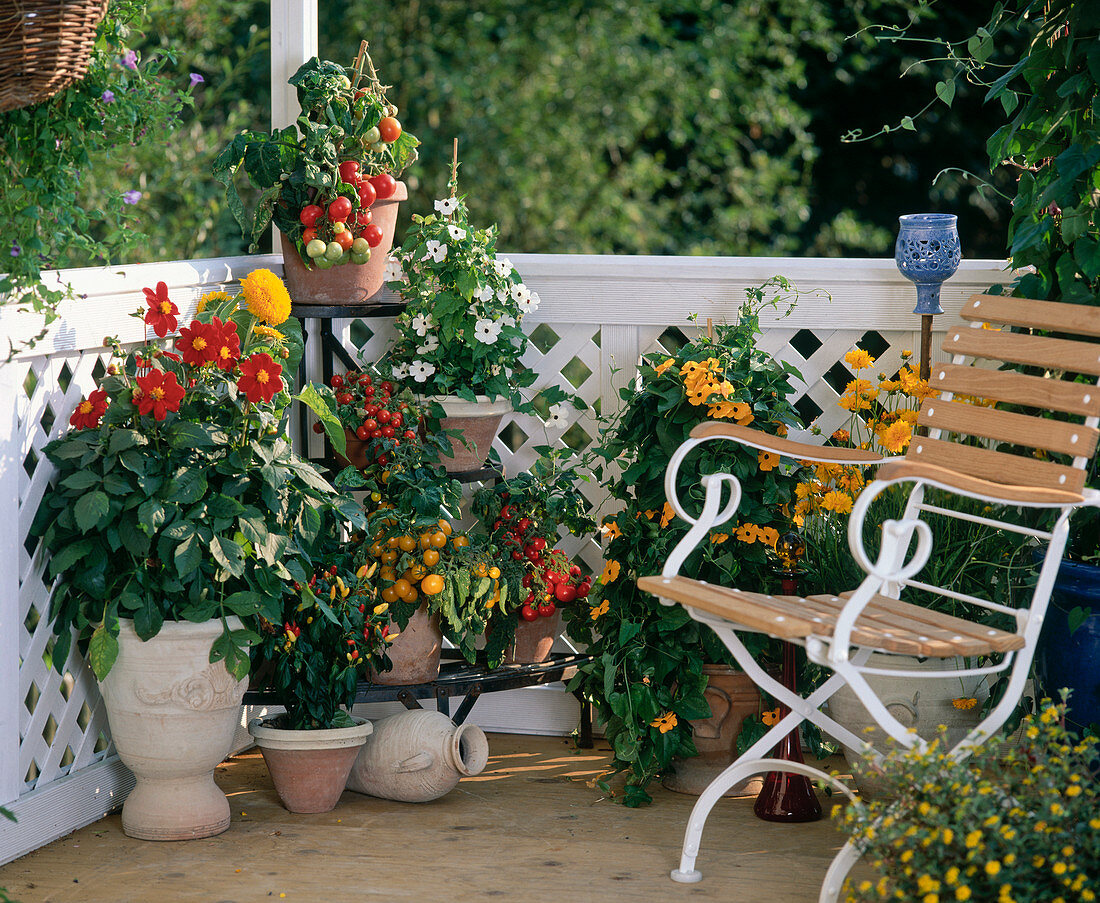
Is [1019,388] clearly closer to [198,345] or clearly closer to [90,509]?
[198,345]

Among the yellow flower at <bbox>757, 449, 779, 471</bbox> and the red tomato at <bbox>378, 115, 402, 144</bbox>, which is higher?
the red tomato at <bbox>378, 115, 402, 144</bbox>

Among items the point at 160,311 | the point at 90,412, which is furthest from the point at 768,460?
the point at 90,412

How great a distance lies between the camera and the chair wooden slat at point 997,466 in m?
2.16

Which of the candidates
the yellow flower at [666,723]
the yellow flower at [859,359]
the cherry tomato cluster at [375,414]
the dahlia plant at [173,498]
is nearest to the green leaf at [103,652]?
the dahlia plant at [173,498]

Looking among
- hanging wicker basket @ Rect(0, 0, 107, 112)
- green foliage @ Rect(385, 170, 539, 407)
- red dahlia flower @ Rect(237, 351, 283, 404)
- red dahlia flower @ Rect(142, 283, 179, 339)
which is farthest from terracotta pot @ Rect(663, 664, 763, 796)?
hanging wicker basket @ Rect(0, 0, 107, 112)

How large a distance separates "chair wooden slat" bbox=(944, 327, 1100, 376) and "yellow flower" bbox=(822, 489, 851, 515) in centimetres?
40

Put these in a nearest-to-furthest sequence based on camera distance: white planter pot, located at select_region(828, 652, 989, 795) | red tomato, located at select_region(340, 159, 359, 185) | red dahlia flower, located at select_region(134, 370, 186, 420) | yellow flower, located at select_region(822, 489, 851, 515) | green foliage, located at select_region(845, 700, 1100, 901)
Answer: green foliage, located at select_region(845, 700, 1100, 901) → red dahlia flower, located at select_region(134, 370, 186, 420) → white planter pot, located at select_region(828, 652, 989, 795) → yellow flower, located at select_region(822, 489, 851, 515) → red tomato, located at select_region(340, 159, 359, 185)

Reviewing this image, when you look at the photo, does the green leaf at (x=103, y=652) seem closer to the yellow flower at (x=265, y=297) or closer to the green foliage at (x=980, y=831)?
the yellow flower at (x=265, y=297)

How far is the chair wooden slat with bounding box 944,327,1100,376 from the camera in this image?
230cm

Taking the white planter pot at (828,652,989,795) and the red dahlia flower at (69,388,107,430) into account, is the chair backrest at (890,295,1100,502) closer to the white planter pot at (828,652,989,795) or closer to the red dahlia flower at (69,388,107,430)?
the white planter pot at (828,652,989,795)

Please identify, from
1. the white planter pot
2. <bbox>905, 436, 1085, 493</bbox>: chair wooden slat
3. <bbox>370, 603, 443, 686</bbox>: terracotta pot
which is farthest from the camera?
<bbox>370, 603, 443, 686</bbox>: terracotta pot

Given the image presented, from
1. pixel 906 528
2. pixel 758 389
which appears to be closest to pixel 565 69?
pixel 758 389

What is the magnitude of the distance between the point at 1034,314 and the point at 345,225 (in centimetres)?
155

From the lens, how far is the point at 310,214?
117 inches
